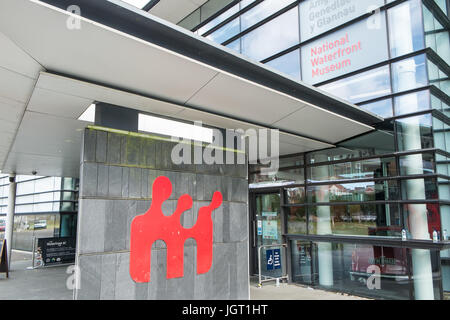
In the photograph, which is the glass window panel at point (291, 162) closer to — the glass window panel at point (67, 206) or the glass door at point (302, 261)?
the glass door at point (302, 261)

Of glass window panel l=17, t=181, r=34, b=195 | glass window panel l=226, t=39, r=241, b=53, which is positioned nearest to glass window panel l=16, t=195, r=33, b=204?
glass window panel l=17, t=181, r=34, b=195

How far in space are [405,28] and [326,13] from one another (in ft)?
7.96

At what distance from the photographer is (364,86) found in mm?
8336

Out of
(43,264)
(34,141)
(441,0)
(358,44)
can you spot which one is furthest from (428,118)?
(43,264)

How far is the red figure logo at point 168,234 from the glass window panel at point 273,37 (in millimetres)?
5908

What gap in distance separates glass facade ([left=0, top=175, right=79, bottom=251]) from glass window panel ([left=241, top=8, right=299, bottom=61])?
11051 mm

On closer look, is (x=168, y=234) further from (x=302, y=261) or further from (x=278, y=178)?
(x=278, y=178)

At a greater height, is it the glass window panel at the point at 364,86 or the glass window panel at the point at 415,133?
the glass window panel at the point at 364,86

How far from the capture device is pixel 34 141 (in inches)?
286

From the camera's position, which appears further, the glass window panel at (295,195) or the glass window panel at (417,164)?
the glass window panel at (295,195)

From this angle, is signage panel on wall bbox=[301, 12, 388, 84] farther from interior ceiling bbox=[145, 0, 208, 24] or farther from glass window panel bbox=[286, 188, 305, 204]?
interior ceiling bbox=[145, 0, 208, 24]

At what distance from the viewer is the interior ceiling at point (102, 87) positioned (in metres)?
3.48

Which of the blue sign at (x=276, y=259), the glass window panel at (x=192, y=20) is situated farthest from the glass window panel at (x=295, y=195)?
the glass window panel at (x=192, y=20)

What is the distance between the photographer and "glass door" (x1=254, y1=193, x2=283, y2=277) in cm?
995
